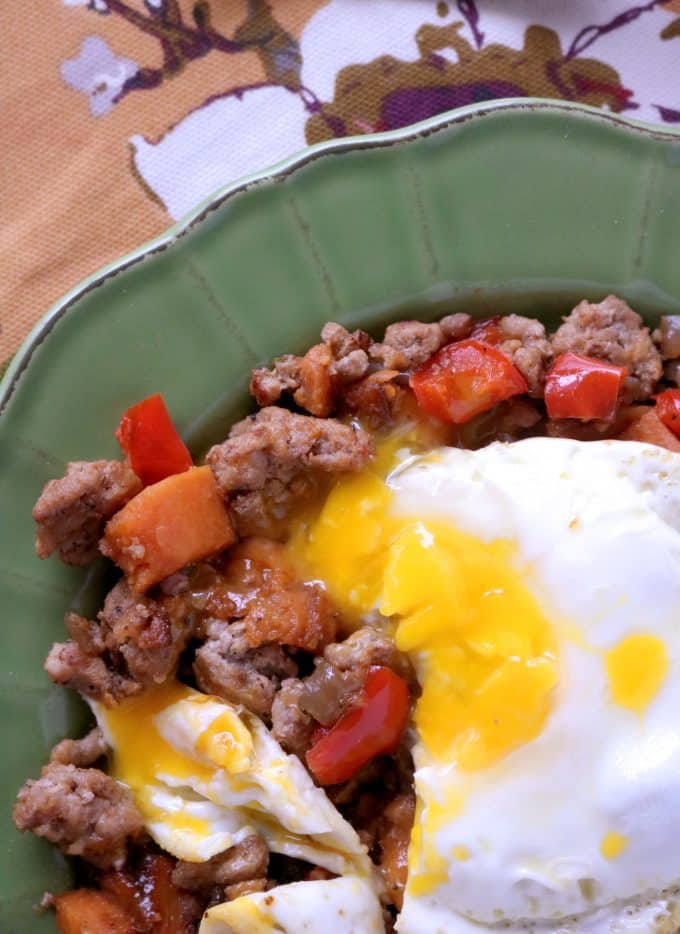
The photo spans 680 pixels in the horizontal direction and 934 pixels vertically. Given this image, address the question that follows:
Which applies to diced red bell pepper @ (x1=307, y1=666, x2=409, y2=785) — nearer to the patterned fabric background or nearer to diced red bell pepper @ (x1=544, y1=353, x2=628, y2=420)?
diced red bell pepper @ (x1=544, y1=353, x2=628, y2=420)

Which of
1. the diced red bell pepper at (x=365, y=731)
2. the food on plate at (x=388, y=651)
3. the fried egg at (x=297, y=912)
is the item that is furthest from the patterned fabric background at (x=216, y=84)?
the fried egg at (x=297, y=912)

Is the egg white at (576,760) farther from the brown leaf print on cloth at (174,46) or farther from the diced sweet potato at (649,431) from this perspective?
the brown leaf print on cloth at (174,46)

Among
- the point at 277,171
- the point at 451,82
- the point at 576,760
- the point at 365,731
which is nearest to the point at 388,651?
the point at 365,731

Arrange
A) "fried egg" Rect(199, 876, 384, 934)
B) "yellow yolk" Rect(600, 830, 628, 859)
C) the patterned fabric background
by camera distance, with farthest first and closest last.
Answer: the patterned fabric background
"fried egg" Rect(199, 876, 384, 934)
"yellow yolk" Rect(600, 830, 628, 859)

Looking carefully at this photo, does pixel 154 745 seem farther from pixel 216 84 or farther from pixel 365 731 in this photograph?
pixel 216 84

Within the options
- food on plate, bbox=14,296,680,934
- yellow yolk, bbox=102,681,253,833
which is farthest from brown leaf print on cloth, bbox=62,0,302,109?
yellow yolk, bbox=102,681,253,833
